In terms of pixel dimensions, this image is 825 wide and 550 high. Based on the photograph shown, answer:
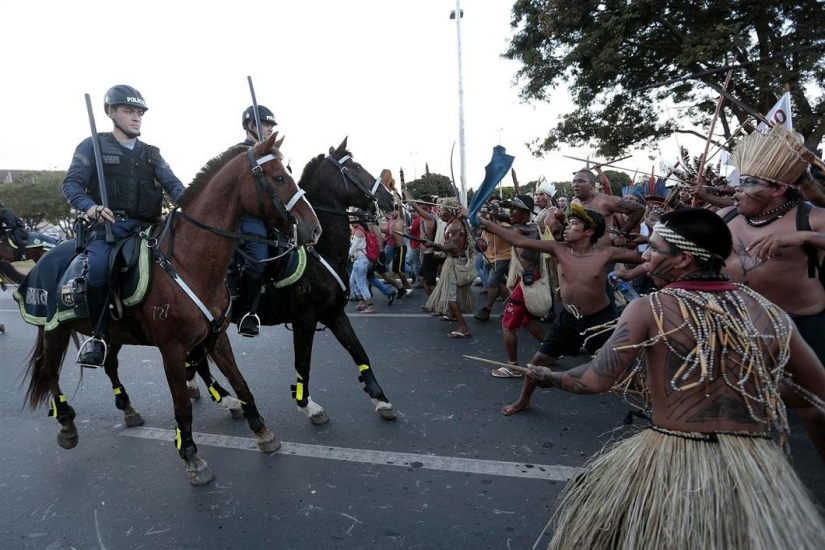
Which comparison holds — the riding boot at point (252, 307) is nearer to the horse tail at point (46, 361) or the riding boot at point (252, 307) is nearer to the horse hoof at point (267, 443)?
the horse hoof at point (267, 443)

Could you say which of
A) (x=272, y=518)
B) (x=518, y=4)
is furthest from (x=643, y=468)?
(x=518, y=4)

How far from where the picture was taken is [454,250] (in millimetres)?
6008

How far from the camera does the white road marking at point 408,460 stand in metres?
3.25

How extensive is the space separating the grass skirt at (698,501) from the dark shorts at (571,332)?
2.05 m

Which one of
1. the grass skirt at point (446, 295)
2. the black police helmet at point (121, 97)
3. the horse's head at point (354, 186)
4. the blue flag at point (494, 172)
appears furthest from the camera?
the grass skirt at point (446, 295)

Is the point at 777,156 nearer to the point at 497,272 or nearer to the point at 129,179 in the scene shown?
the point at 129,179

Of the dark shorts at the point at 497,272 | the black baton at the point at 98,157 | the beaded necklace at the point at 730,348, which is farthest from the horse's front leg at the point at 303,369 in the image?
the dark shorts at the point at 497,272

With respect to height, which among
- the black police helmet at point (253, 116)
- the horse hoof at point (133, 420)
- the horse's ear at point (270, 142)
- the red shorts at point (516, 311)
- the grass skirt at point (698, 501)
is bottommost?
the horse hoof at point (133, 420)

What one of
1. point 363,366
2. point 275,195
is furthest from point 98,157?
point 363,366

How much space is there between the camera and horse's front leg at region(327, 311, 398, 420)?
4.12 meters

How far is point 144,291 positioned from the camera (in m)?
3.26

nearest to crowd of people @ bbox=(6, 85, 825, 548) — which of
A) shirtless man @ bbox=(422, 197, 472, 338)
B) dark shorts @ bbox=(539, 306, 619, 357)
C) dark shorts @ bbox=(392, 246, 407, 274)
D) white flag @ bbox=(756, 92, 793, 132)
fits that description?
dark shorts @ bbox=(539, 306, 619, 357)

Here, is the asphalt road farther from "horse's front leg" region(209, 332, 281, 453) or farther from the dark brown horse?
the dark brown horse

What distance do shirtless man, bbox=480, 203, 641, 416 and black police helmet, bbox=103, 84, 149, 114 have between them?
3.11m
